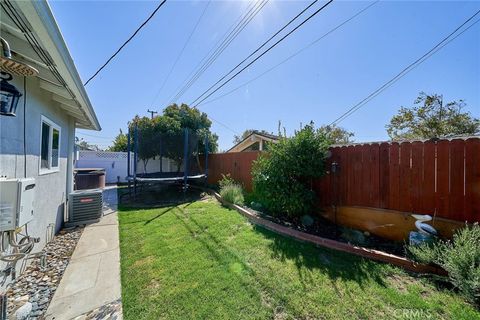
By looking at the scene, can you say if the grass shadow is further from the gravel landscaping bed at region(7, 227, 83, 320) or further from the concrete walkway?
the gravel landscaping bed at region(7, 227, 83, 320)

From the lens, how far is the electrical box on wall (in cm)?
213

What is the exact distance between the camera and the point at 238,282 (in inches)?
113

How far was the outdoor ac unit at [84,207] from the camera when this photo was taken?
554 cm

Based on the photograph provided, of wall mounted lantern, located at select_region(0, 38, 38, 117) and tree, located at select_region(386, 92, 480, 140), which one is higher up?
tree, located at select_region(386, 92, 480, 140)

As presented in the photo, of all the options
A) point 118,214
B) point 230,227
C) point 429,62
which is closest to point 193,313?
point 230,227

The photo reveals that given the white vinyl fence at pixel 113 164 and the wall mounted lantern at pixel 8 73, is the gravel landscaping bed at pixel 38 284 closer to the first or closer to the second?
the wall mounted lantern at pixel 8 73

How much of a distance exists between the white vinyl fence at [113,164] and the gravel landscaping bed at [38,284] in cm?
992

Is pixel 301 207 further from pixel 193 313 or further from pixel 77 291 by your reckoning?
pixel 77 291

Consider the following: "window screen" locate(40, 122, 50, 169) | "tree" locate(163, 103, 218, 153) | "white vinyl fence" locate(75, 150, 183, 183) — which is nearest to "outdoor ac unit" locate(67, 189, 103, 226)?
"window screen" locate(40, 122, 50, 169)

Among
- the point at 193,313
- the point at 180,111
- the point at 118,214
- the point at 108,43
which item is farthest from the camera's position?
the point at 180,111

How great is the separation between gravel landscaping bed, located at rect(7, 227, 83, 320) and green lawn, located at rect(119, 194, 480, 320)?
902 millimetres

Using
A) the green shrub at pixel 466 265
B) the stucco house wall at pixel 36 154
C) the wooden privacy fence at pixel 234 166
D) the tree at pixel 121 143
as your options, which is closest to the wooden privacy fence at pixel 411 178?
the green shrub at pixel 466 265

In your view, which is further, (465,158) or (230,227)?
(230,227)

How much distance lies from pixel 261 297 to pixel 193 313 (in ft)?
2.70
